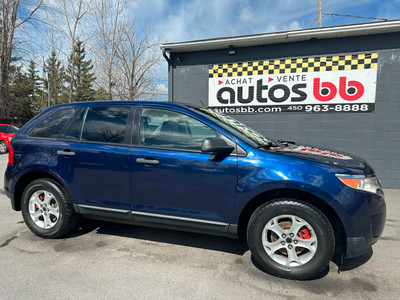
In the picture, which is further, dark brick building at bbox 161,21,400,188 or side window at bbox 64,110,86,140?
dark brick building at bbox 161,21,400,188

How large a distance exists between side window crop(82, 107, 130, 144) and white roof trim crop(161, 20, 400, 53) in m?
4.85

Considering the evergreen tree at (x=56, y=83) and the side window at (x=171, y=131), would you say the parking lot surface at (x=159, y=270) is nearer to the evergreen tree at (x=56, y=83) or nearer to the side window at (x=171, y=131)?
the side window at (x=171, y=131)

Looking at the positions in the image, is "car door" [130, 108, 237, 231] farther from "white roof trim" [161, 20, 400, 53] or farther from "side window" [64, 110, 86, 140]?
"white roof trim" [161, 20, 400, 53]

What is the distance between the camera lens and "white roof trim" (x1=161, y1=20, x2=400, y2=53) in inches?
231

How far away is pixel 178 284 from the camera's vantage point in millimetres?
2361

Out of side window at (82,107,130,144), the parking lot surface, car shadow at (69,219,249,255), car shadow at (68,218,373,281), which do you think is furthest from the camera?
car shadow at (69,219,249,255)

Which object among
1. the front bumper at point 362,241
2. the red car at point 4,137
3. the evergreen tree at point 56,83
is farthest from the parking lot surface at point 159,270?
the evergreen tree at point 56,83

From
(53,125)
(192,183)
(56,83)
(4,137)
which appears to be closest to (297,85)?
(192,183)

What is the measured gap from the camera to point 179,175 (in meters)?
2.67

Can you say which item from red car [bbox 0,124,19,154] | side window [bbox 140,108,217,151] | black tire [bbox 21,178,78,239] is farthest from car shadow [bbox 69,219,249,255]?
red car [bbox 0,124,19,154]

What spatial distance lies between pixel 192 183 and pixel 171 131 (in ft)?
2.12

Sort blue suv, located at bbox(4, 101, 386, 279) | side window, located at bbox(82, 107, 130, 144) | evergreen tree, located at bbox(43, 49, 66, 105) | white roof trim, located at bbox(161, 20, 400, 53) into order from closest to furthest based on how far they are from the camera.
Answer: blue suv, located at bbox(4, 101, 386, 279), side window, located at bbox(82, 107, 130, 144), white roof trim, located at bbox(161, 20, 400, 53), evergreen tree, located at bbox(43, 49, 66, 105)

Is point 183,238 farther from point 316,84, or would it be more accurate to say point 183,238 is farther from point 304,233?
point 316,84

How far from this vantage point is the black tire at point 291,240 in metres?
2.35
